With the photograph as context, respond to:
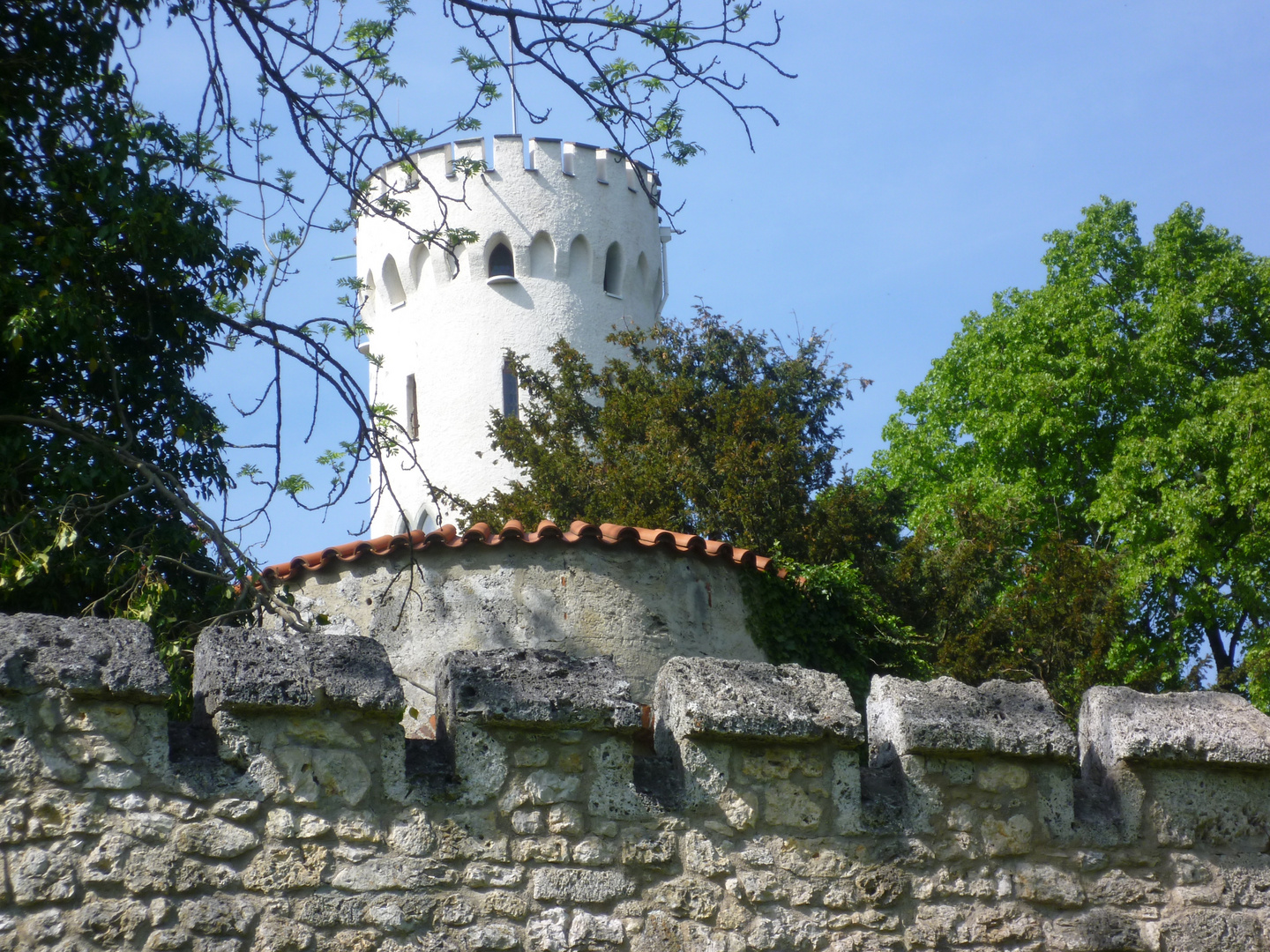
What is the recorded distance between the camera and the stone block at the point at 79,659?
3.16 meters

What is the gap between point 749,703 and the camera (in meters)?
3.79

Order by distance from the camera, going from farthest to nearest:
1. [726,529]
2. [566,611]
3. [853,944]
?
[726,529]
[566,611]
[853,944]

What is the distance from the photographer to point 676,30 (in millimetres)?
5066

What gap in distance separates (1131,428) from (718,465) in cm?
923

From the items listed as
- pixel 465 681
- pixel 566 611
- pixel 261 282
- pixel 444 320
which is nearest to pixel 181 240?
pixel 261 282

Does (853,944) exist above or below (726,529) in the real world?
below

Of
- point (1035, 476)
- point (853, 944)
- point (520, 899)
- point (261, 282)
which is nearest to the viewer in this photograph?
point (520, 899)

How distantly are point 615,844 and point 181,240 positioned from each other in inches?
194

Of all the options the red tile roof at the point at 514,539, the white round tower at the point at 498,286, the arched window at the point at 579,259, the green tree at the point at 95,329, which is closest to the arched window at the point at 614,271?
the white round tower at the point at 498,286

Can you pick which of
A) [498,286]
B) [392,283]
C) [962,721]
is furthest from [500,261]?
[962,721]

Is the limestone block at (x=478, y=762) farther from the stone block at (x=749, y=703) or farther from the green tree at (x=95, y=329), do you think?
the green tree at (x=95, y=329)

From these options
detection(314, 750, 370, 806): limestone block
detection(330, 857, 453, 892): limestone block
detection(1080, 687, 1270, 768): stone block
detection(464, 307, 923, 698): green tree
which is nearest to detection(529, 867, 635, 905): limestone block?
detection(330, 857, 453, 892): limestone block

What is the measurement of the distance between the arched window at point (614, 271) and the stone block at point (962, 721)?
60.6 ft

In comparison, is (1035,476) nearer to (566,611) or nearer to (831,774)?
(566,611)
